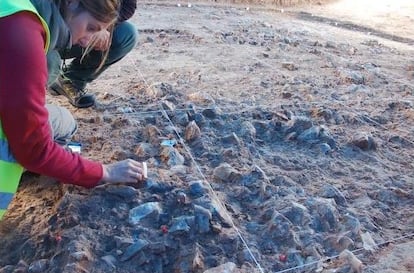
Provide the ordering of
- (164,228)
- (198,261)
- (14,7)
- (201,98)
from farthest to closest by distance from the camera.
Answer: (201,98) < (164,228) < (198,261) < (14,7)

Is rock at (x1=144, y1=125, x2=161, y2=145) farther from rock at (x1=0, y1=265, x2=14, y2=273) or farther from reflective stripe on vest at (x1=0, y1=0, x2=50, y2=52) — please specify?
reflective stripe on vest at (x1=0, y1=0, x2=50, y2=52)

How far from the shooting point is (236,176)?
1906 millimetres

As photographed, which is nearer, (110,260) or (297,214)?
(110,260)

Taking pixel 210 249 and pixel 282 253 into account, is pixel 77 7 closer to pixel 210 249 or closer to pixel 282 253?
pixel 210 249

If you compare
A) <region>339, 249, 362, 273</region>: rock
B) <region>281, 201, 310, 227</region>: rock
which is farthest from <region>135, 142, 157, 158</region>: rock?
<region>339, 249, 362, 273</region>: rock

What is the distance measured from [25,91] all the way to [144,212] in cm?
60

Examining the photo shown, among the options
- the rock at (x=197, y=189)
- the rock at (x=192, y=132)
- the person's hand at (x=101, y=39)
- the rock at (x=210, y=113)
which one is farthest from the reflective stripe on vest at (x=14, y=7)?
the rock at (x=210, y=113)

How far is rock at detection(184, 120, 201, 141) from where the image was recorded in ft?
7.18

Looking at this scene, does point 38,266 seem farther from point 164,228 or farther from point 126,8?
point 126,8

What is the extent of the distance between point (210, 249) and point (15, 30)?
0.85 m

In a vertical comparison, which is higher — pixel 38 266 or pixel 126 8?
pixel 126 8

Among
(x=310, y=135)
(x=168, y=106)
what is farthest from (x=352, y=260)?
(x=168, y=106)

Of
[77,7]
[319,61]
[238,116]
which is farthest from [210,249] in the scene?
[319,61]

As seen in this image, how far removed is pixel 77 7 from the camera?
4.44 feet
